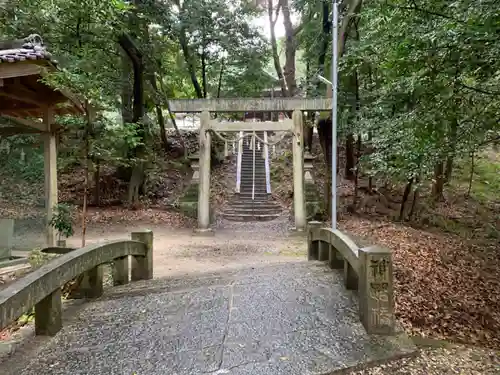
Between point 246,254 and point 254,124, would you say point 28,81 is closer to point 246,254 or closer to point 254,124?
point 246,254

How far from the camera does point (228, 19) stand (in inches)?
540

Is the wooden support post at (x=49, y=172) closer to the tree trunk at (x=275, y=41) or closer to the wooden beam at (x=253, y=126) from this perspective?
the wooden beam at (x=253, y=126)

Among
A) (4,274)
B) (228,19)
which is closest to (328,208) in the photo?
(228,19)

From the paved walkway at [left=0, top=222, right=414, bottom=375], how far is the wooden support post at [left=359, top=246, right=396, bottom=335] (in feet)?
0.29

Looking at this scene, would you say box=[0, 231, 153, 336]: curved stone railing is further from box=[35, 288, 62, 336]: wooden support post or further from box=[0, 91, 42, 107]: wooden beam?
box=[0, 91, 42, 107]: wooden beam

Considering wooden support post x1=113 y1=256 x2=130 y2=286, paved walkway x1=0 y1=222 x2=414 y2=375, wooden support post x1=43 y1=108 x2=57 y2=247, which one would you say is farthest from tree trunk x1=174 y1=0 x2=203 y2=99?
paved walkway x1=0 y1=222 x2=414 y2=375

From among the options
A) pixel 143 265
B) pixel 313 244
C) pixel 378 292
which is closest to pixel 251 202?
pixel 313 244

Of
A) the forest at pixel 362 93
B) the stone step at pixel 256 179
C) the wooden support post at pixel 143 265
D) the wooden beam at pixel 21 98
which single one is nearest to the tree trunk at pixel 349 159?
the forest at pixel 362 93

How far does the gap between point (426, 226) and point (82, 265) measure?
32.9ft

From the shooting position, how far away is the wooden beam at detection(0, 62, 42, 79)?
14.5 feet

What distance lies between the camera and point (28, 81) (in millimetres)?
5328

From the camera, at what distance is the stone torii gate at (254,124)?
10.1 m

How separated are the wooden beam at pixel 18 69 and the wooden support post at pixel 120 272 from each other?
243 centimetres

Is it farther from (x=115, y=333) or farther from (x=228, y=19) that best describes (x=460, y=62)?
(x=228, y=19)
